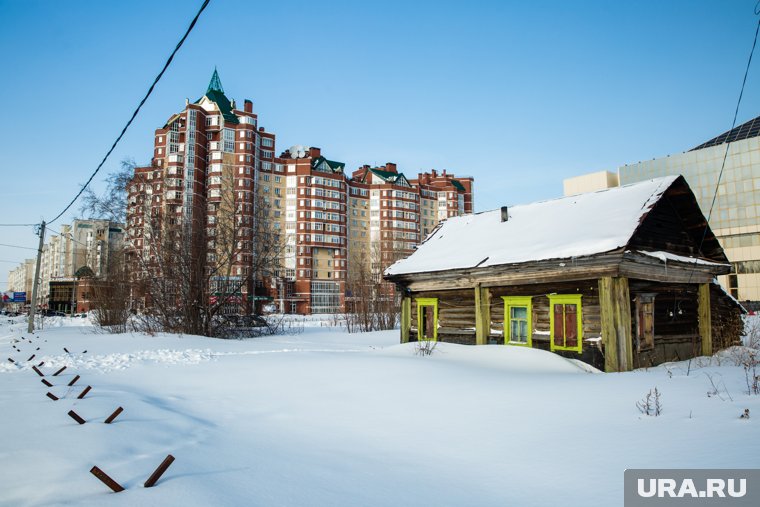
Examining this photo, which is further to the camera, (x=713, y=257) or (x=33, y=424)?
(x=713, y=257)

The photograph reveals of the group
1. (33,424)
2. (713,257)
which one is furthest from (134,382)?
(713,257)

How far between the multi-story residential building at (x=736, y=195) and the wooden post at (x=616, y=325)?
64.1 meters

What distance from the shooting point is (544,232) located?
51.0 ft

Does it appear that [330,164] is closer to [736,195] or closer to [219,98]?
[219,98]

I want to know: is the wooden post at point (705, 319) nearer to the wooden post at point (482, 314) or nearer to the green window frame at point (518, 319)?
the green window frame at point (518, 319)

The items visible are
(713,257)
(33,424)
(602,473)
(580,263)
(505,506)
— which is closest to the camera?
(505,506)

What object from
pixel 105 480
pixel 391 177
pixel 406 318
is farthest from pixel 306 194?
pixel 105 480

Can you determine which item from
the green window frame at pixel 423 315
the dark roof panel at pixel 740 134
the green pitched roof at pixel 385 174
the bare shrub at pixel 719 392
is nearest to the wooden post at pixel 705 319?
the bare shrub at pixel 719 392

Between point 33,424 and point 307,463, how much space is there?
3679mm

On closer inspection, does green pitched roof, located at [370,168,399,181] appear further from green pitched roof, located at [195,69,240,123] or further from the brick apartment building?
green pitched roof, located at [195,69,240,123]

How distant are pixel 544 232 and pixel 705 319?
6472 mm

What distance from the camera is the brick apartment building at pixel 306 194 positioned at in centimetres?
7858

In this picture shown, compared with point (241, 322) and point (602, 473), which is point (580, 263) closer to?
point (602, 473)

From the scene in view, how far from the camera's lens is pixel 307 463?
536 cm
